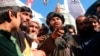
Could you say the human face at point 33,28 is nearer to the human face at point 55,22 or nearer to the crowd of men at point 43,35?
the crowd of men at point 43,35

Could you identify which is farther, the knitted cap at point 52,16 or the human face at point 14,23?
the knitted cap at point 52,16

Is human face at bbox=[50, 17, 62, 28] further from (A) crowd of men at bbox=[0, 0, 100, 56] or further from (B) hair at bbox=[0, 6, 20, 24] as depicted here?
(B) hair at bbox=[0, 6, 20, 24]

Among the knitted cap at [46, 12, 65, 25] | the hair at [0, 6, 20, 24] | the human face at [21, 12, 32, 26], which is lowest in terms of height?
the knitted cap at [46, 12, 65, 25]

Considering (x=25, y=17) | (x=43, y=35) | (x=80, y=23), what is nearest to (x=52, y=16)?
(x=43, y=35)

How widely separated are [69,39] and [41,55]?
2.20 ft

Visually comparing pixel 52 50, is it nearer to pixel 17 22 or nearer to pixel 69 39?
pixel 69 39

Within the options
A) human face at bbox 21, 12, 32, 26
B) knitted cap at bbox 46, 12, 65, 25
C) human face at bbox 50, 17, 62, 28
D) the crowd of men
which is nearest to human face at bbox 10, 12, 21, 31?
the crowd of men

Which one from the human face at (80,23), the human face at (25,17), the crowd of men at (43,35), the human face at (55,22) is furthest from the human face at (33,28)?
the human face at (80,23)

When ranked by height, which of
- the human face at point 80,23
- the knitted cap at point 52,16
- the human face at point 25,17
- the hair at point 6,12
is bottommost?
the human face at point 80,23

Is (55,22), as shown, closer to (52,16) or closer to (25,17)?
(52,16)

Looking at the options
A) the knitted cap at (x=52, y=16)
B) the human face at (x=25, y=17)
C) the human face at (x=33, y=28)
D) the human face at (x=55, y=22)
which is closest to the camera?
the human face at (x=25, y=17)

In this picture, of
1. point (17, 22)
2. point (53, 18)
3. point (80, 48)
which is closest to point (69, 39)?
point (80, 48)

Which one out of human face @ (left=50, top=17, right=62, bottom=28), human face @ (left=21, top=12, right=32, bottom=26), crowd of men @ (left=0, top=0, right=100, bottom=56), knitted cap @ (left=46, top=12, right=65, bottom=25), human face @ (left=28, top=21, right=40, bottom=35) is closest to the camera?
crowd of men @ (left=0, top=0, right=100, bottom=56)

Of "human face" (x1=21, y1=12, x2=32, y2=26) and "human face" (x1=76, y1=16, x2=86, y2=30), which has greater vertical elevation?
"human face" (x1=21, y1=12, x2=32, y2=26)
